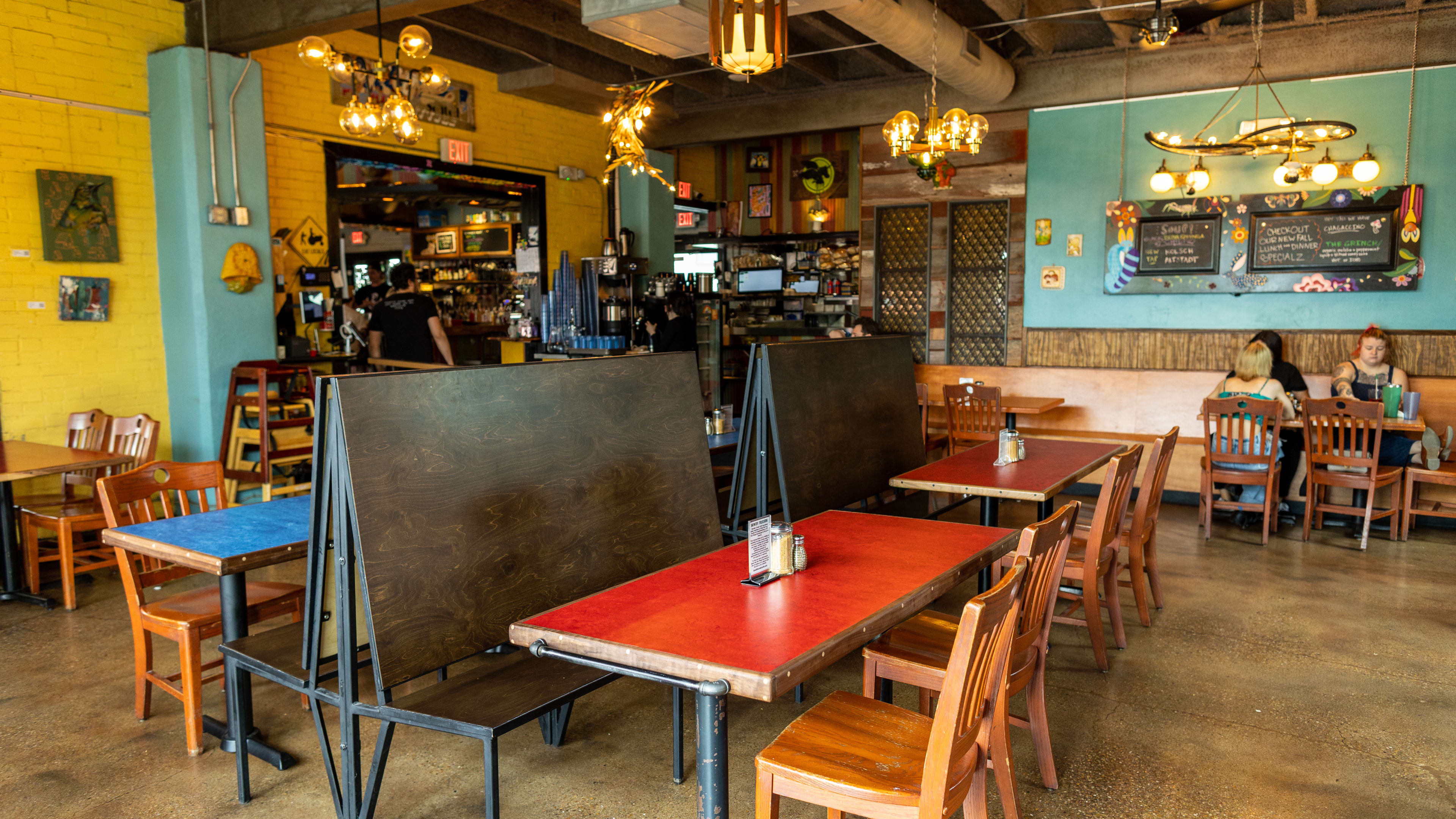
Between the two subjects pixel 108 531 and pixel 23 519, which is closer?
pixel 108 531

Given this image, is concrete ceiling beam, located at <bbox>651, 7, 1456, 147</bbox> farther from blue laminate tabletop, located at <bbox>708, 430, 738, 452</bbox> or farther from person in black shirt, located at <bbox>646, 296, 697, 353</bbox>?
blue laminate tabletop, located at <bbox>708, 430, 738, 452</bbox>

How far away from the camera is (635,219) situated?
1004 centimetres

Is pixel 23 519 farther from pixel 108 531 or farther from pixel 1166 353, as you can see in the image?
pixel 1166 353

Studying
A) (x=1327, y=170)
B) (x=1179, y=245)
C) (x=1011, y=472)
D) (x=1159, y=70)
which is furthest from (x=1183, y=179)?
(x=1011, y=472)

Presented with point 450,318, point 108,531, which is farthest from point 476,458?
point 450,318

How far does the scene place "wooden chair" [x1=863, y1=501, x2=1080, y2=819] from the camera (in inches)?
95.0

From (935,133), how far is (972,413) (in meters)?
2.36

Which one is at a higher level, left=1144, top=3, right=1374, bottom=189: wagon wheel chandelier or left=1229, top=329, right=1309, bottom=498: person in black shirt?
left=1144, top=3, right=1374, bottom=189: wagon wheel chandelier

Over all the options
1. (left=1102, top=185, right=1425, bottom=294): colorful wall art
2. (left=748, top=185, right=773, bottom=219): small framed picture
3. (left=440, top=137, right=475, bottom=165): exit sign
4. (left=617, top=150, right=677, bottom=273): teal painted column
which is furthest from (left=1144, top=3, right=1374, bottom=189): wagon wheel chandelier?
(left=440, top=137, right=475, bottom=165): exit sign

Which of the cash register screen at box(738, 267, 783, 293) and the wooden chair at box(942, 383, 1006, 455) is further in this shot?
the cash register screen at box(738, 267, 783, 293)

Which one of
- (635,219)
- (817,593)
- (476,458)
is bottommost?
(817,593)

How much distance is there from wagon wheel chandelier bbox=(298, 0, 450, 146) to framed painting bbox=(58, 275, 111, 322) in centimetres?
214

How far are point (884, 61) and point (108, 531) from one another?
7063mm

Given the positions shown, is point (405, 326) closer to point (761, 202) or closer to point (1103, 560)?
point (1103, 560)
